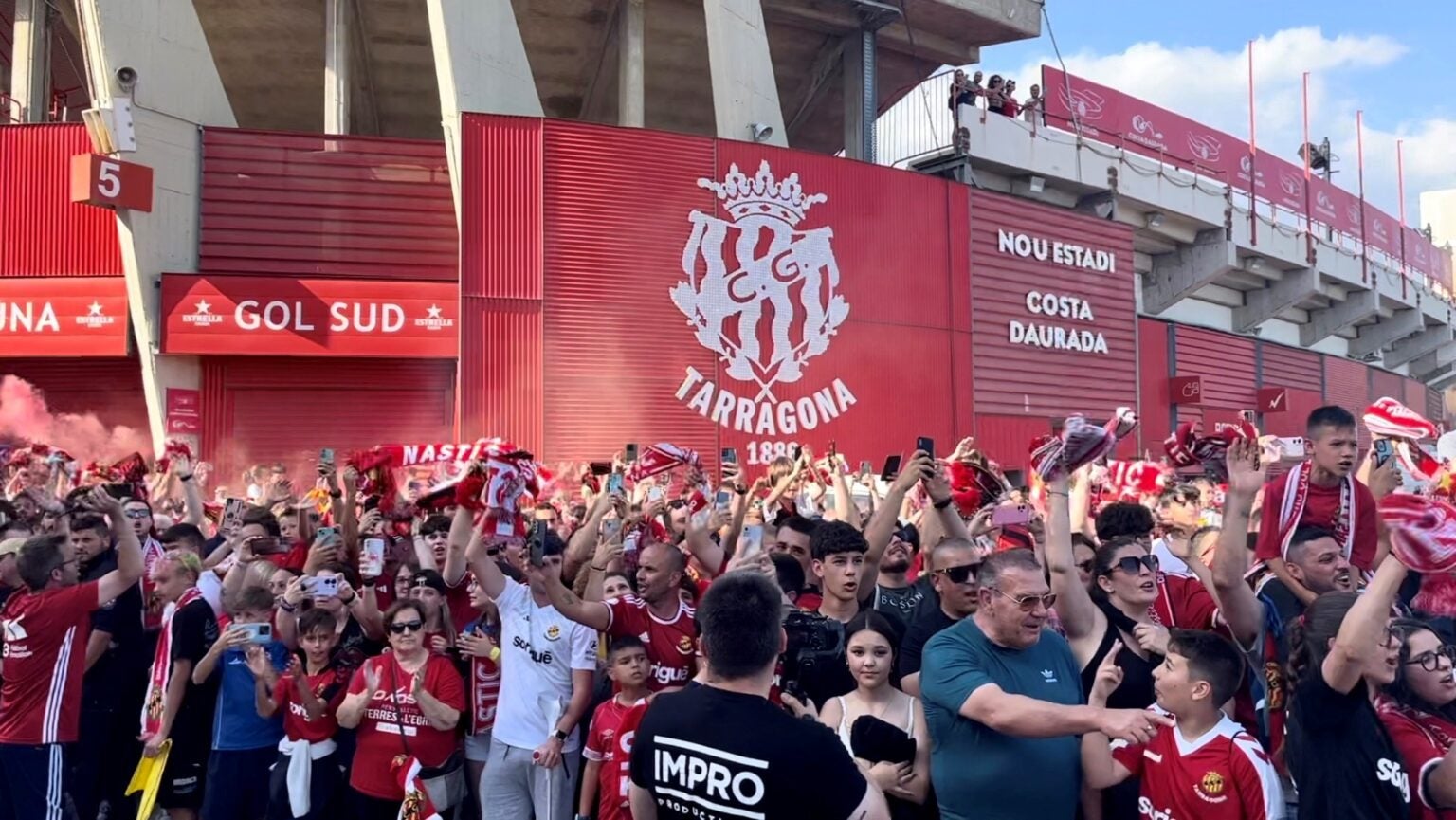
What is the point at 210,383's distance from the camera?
56.6 ft

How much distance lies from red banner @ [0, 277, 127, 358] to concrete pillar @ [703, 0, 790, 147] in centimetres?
1057

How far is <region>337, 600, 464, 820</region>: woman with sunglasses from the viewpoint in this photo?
19.2ft

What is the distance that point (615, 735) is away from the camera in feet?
17.4

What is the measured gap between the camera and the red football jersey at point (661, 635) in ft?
18.4

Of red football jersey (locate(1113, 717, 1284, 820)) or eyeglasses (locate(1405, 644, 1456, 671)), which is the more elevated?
eyeglasses (locate(1405, 644, 1456, 671))

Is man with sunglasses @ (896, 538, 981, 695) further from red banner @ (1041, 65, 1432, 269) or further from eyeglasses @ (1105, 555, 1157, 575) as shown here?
red banner @ (1041, 65, 1432, 269)

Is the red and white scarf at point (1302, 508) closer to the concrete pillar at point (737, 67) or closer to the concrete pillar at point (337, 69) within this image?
the concrete pillar at point (737, 67)

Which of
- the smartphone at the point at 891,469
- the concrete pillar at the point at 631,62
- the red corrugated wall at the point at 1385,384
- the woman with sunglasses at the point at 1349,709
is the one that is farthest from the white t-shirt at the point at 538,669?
the red corrugated wall at the point at 1385,384

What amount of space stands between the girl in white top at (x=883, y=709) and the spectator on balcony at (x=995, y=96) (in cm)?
2463

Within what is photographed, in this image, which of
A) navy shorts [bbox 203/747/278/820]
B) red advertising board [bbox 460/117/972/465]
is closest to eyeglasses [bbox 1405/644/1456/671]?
navy shorts [bbox 203/747/278/820]

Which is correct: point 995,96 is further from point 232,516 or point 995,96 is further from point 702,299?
point 232,516

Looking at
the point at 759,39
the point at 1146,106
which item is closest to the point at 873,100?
the point at 759,39

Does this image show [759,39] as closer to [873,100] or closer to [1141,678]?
[873,100]

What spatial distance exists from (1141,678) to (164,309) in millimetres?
16017
